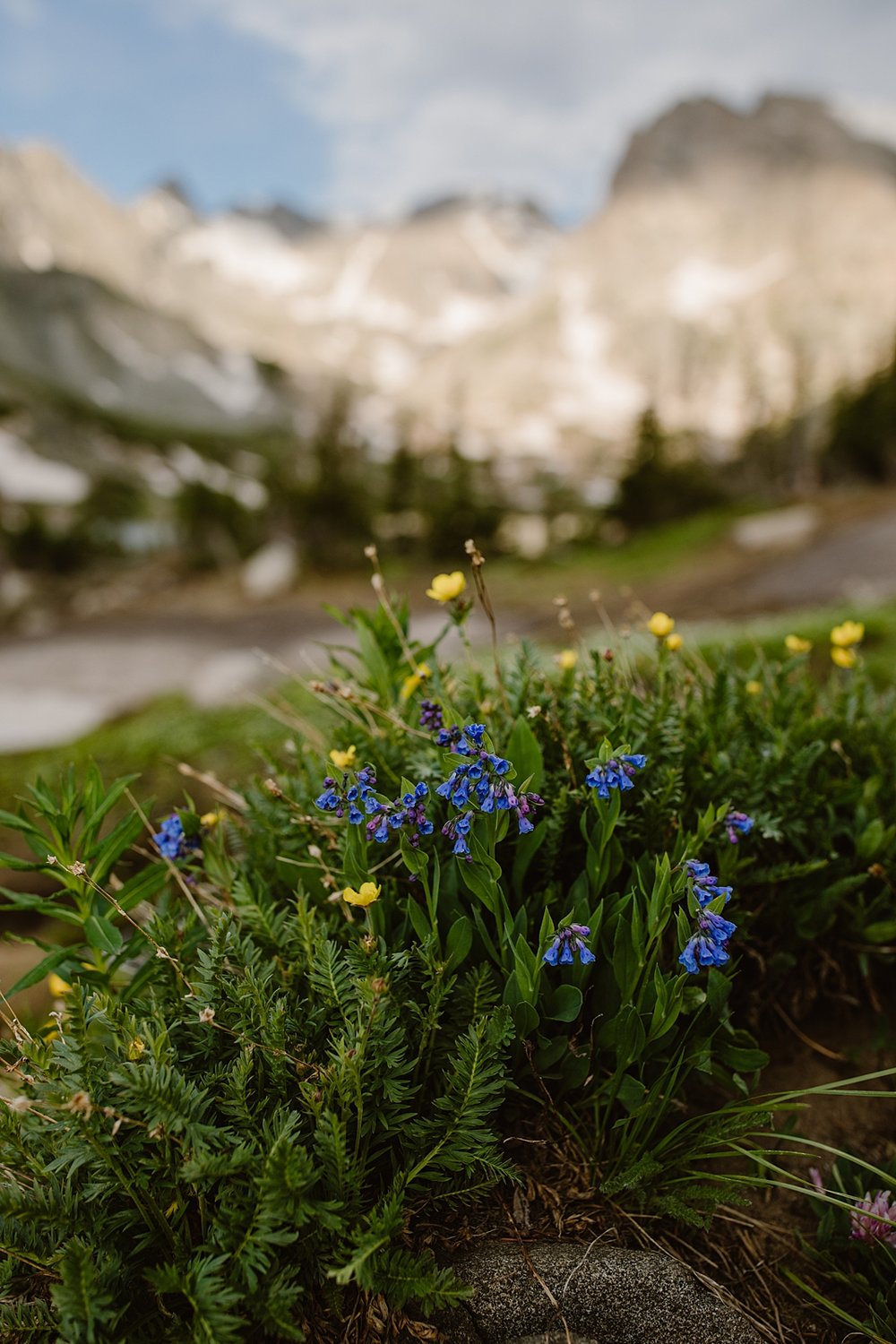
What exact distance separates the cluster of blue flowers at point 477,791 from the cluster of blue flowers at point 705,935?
0.33 meters

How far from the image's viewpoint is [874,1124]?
1.82m

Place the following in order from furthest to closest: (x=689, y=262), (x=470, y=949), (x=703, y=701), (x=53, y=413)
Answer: (x=689, y=262) < (x=53, y=413) < (x=703, y=701) < (x=470, y=949)

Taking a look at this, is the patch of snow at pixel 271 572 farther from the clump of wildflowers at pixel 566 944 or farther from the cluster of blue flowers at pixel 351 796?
the clump of wildflowers at pixel 566 944

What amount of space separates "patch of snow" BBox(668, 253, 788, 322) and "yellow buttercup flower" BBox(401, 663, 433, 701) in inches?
5950

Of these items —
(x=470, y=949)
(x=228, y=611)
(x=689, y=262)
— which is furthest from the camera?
(x=689, y=262)

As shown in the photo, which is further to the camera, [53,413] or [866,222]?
[866,222]

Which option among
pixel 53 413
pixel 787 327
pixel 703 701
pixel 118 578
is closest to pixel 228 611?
pixel 118 578

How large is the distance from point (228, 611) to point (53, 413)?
71079mm

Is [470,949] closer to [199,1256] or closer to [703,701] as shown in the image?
[199,1256]

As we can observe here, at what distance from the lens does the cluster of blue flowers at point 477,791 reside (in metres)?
1.43

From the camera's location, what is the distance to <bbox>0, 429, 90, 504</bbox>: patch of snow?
56719 mm

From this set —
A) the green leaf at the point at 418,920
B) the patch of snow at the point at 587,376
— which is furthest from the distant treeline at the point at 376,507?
the patch of snow at the point at 587,376

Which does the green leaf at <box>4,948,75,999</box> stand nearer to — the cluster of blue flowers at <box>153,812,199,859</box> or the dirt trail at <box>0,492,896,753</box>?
the cluster of blue flowers at <box>153,812,199,859</box>

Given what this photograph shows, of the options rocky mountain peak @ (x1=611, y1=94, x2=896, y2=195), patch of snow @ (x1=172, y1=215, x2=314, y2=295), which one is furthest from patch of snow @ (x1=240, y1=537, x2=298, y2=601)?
patch of snow @ (x1=172, y1=215, x2=314, y2=295)
